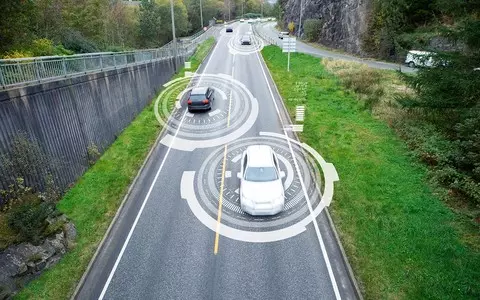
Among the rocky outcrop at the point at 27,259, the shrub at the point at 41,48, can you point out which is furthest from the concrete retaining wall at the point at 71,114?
the shrub at the point at 41,48

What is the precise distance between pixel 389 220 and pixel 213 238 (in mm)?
6633

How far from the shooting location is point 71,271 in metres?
9.86

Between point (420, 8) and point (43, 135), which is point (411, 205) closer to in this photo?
point (43, 135)

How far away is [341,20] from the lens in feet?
157

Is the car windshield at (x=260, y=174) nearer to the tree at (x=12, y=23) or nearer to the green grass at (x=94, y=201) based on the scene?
the green grass at (x=94, y=201)

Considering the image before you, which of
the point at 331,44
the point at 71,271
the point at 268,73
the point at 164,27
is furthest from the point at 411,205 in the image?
the point at 164,27

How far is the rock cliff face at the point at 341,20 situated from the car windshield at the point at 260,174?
35.4 m

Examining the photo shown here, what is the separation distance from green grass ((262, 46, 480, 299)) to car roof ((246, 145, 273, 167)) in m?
3.31

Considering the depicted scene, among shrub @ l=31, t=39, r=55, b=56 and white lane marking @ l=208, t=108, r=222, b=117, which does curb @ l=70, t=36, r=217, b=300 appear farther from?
shrub @ l=31, t=39, r=55, b=56

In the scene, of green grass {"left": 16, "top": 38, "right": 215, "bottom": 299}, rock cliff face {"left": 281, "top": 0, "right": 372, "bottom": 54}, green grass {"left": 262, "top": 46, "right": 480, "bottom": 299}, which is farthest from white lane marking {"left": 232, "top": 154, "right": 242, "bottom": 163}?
rock cliff face {"left": 281, "top": 0, "right": 372, "bottom": 54}

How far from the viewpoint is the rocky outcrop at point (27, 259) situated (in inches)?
351

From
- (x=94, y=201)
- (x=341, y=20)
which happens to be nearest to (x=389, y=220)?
(x=94, y=201)

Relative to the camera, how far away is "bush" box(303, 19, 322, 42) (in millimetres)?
55656

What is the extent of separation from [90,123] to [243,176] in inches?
352
